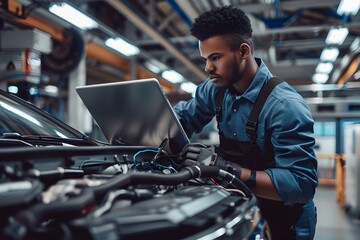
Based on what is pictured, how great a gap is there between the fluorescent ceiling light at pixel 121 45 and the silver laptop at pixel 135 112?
2822 mm

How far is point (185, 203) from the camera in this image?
848 millimetres

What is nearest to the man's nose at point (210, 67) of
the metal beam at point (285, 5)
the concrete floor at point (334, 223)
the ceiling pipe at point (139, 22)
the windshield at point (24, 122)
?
the windshield at point (24, 122)

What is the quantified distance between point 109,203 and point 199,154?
1.83 ft

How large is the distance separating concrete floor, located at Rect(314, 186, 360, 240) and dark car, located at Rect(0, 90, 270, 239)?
10.1 feet

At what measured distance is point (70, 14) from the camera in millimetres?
3148

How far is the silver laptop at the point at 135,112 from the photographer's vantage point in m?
1.38

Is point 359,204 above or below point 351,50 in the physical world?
below

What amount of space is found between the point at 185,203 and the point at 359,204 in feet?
15.3

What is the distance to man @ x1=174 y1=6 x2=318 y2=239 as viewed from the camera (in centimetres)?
135

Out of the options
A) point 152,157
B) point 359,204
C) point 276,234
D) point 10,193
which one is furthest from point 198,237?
point 359,204

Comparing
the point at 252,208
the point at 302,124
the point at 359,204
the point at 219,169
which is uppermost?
the point at 302,124

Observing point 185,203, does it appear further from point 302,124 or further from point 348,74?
point 348,74

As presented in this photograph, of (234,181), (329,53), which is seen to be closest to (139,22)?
(234,181)

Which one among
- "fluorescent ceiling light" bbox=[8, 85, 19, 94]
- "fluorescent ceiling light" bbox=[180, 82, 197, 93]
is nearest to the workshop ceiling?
"fluorescent ceiling light" bbox=[180, 82, 197, 93]
